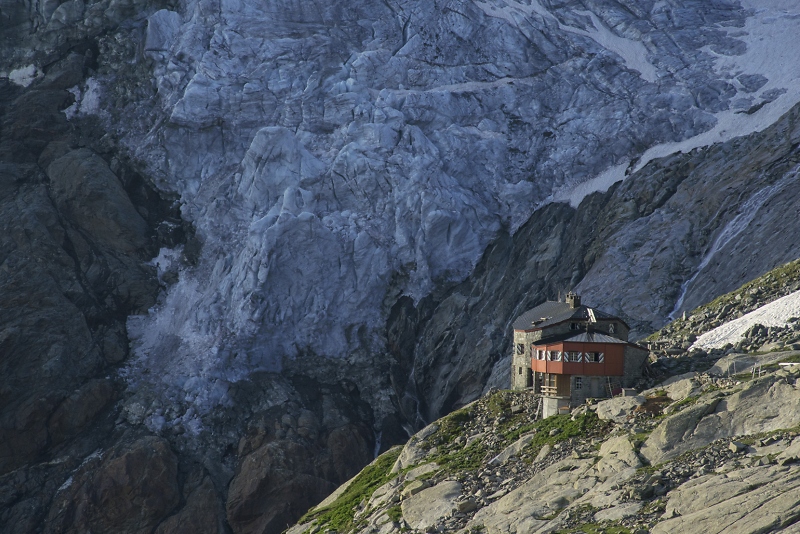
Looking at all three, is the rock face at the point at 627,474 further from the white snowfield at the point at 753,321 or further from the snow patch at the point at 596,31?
the snow patch at the point at 596,31

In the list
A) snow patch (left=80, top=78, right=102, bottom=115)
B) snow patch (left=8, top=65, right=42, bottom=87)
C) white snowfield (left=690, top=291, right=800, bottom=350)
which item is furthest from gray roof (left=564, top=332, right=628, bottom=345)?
snow patch (left=8, top=65, right=42, bottom=87)

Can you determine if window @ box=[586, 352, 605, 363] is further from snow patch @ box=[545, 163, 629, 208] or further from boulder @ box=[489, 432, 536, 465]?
snow patch @ box=[545, 163, 629, 208]

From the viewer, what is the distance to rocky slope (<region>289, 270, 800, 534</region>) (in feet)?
89.8

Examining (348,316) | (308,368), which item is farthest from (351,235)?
(308,368)

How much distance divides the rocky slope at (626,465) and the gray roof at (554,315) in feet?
13.3

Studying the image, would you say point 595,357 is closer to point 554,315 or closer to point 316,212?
point 554,315

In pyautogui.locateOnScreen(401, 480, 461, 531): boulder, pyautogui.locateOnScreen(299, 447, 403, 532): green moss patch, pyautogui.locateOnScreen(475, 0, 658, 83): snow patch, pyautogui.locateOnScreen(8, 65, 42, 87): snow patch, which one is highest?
pyautogui.locateOnScreen(8, 65, 42, 87): snow patch

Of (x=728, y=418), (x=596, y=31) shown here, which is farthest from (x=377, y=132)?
(x=728, y=418)

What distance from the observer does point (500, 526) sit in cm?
3262

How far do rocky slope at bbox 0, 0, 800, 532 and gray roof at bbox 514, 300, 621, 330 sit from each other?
67.7 ft

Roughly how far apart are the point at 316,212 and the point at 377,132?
10295 millimetres

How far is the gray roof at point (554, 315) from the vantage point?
47.1 metres

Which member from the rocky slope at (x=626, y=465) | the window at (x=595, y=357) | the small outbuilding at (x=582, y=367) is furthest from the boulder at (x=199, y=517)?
the window at (x=595, y=357)

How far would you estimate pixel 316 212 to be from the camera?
90938mm
